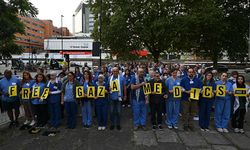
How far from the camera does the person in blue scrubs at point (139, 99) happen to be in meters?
8.20

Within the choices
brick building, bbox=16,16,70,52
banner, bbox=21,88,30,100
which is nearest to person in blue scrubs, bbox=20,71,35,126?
banner, bbox=21,88,30,100

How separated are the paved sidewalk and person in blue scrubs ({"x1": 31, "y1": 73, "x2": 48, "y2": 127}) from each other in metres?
0.65

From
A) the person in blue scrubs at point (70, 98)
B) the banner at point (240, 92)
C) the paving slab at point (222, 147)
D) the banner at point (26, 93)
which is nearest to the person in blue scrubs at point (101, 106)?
the person in blue scrubs at point (70, 98)

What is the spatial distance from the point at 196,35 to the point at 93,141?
20.3 metres

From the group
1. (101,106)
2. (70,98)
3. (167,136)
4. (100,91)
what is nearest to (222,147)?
(167,136)

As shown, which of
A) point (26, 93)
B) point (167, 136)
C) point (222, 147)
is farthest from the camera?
point (26, 93)

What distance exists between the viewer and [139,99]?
8297 millimetres

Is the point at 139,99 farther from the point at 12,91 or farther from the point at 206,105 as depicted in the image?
the point at 12,91

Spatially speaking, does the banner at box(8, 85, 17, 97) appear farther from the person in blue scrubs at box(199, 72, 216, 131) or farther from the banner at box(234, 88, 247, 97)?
the banner at box(234, 88, 247, 97)

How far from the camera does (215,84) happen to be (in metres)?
8.12

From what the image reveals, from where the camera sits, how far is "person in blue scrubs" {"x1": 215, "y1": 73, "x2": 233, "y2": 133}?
8.13 metres

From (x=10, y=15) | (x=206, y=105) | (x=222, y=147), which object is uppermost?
(x=10, y=15)

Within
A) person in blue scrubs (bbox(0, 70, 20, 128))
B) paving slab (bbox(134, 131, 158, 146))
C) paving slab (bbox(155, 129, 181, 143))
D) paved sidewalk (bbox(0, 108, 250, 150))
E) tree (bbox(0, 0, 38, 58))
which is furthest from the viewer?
tree (bbox(0, 0, 38, 58))

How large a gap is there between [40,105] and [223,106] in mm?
5872
